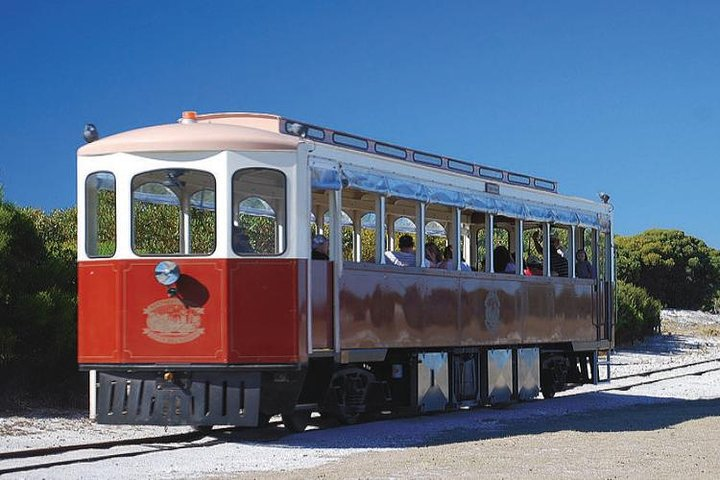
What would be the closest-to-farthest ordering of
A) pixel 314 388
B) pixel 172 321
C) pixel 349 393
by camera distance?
pixel 172 321
pixel 314 388
pixel 349 393

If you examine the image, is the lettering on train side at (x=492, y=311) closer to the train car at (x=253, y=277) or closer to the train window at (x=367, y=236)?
the train car at (x=253, y=277)

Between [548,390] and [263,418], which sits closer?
[263,418]

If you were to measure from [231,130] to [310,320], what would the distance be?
2123mm

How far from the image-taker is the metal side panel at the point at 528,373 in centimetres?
1922

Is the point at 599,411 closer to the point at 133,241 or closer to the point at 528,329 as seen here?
the point at 528,329

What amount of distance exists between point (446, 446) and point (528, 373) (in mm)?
6418

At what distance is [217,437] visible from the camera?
47.3 feet

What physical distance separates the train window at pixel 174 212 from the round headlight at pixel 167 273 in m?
0.30

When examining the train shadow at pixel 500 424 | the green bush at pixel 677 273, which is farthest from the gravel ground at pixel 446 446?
the green bush at pixel 677 273

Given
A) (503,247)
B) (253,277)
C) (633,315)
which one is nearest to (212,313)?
(253,277)

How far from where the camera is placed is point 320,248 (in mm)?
14086

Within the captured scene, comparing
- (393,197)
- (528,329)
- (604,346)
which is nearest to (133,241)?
(393,197)

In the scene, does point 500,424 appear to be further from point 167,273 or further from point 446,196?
point 167,273

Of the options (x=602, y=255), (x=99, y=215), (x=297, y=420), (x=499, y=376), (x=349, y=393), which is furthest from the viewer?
(x=602, y=255)
